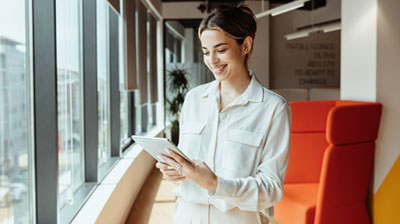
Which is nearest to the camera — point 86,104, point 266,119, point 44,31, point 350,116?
point 266,119

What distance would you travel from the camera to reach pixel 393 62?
11.1 feet

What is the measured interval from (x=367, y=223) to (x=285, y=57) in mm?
7422

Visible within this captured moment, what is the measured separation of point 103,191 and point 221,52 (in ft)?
8.32

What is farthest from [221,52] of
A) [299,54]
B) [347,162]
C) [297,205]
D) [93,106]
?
[299,54]

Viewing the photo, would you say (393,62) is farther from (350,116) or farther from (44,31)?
(44,31)

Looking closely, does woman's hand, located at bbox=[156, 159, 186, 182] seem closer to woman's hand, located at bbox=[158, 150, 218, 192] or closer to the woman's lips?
woman's hand, located at bbox=[158, 150, 218, 192]

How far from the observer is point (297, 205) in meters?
3.34

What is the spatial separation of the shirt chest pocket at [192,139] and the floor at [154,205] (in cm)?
299

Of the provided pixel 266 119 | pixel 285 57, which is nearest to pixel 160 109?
pixel 285 57

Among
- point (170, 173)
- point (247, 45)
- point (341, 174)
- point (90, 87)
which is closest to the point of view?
point (170, 173)

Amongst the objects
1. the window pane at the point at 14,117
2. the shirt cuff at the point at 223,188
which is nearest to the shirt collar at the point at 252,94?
the shirt cuff at the point at 223,188

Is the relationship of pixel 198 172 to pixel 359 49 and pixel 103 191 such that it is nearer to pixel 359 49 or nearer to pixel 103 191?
pixel 103 191

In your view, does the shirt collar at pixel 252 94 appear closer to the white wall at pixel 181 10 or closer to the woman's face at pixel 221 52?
the woman's face at pixel 221 52

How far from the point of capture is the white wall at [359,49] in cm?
344
